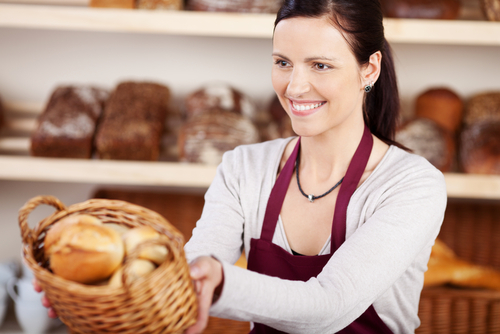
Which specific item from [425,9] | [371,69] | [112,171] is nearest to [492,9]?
[425,9]

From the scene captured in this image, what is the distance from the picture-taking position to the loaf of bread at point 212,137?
5.45 feet

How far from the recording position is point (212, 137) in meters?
1.67

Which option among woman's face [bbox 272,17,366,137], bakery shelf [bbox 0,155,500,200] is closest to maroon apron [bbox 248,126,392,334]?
woman's face [bbox 272,17,366,137]

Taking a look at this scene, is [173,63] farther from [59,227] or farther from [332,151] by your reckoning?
[59,227]

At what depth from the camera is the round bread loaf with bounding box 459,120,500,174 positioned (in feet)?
5.38

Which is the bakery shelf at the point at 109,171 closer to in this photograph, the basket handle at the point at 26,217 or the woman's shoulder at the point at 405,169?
the woman's shoulder at the point at 405,169

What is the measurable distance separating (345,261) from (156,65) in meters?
1.58

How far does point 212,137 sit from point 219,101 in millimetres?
227

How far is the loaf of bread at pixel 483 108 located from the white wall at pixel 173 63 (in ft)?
0.55

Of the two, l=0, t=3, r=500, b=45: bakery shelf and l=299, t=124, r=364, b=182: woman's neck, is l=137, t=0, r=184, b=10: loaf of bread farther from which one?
l=299, t=124, r=364, b=182: woman's neck

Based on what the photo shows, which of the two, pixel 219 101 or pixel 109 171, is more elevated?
pixel 219 101


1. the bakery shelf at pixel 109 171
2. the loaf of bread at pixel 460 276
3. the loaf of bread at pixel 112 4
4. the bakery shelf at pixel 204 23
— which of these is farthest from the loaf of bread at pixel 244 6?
the loaf of bread at pixel 460 276

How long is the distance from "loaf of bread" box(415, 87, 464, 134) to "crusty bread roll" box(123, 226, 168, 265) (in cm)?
153

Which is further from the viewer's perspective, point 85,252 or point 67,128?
point 67,128
